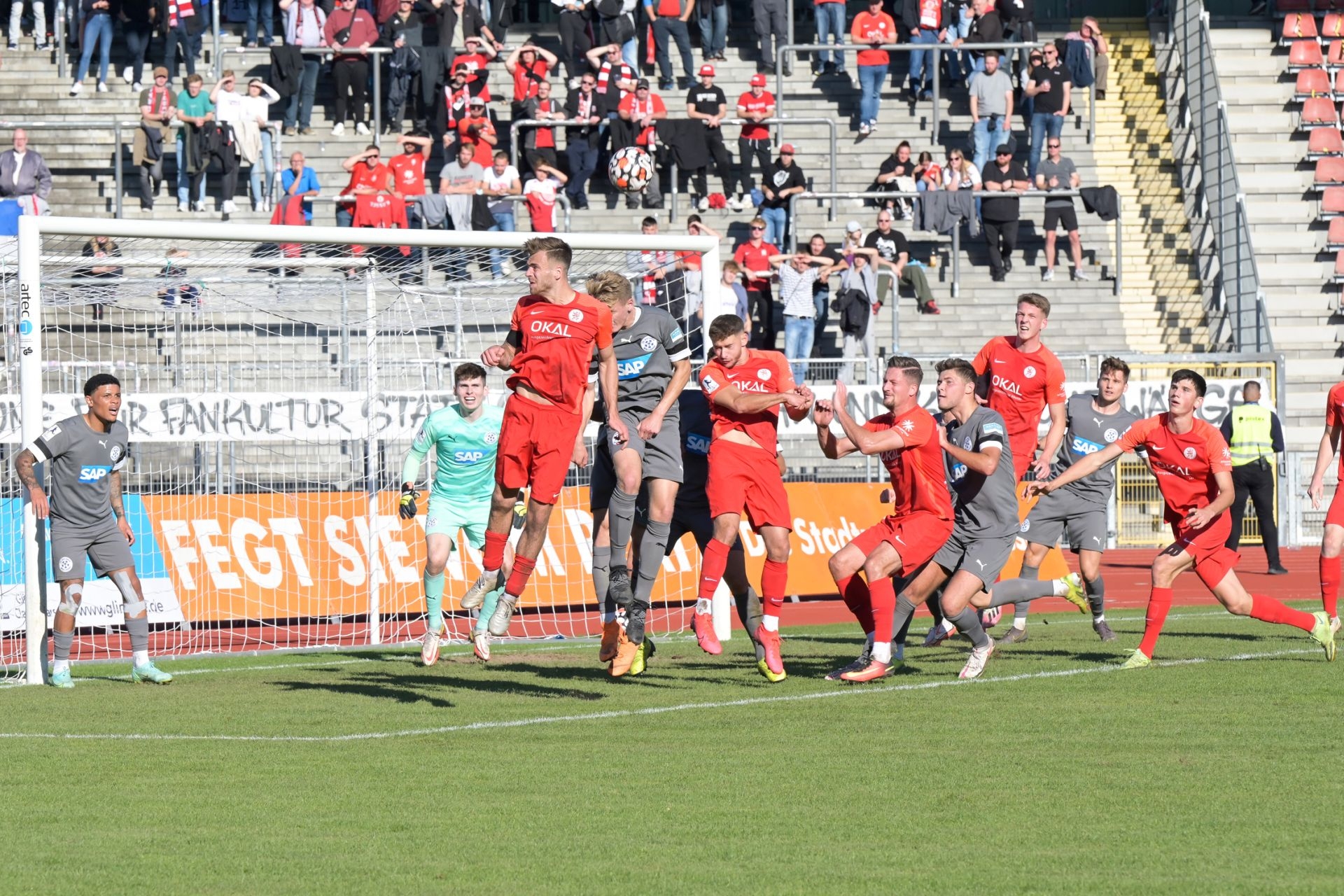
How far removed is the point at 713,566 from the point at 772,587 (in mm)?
410

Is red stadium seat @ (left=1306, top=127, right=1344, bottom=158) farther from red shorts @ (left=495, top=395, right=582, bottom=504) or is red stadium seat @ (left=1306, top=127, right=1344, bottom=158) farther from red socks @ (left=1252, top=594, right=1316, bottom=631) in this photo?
red shorts @ (left=495, top=395, right=582, bottom=504)

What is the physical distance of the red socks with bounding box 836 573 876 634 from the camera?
38.7 feet

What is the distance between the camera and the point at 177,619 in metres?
17.1

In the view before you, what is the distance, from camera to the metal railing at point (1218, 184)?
88.8ft

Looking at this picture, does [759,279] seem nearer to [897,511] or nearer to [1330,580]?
[1330,580]

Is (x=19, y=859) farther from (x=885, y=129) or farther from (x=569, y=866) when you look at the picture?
(x=885, y=129)

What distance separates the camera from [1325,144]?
30.0 meters

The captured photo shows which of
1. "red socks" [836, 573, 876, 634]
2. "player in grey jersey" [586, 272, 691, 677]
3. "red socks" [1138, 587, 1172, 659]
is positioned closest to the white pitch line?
"red socks" [1138, 587, 1172, 659]

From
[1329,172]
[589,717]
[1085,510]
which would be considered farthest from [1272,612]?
[1329,172]

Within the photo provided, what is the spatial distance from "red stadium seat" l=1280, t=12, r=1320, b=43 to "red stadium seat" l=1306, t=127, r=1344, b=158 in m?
2.51

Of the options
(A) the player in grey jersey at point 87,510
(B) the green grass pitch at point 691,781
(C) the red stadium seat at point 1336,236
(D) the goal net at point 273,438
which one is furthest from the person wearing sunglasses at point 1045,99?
(A) the player in grey jersey at point 87,510

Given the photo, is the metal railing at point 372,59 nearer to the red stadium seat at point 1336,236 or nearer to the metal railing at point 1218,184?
the metal railing at point 1218,184

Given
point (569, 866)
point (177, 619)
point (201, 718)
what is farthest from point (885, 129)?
point (569, 866)

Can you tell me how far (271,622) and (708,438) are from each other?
21.8ft
